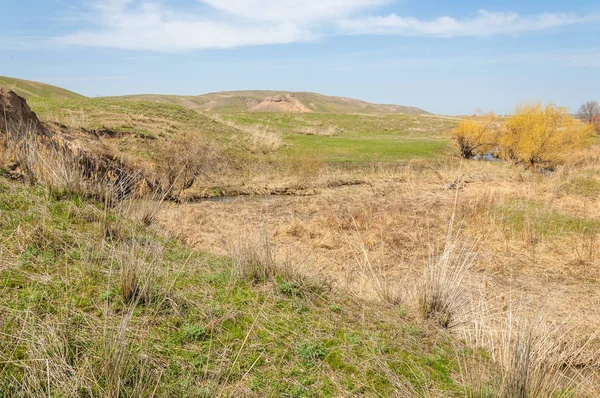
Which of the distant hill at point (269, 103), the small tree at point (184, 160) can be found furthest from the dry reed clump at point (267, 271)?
the distant hill at point (269, 103)

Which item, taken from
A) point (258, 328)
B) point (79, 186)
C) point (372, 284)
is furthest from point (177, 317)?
point (79, 186)

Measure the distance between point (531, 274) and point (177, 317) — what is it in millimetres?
7543

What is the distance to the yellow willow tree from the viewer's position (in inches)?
927

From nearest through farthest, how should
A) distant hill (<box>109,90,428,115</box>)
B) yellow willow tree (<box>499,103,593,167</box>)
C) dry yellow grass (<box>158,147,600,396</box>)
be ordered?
dry yellow grass (<box>158,147,600,396</box>) < yellow willow tree (<box>499,103,593,167</box>) < distant hill (<box>109,90,428,115</box>)

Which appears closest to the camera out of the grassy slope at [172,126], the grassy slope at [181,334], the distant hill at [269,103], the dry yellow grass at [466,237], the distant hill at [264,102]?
the grassy slope at [181,334]

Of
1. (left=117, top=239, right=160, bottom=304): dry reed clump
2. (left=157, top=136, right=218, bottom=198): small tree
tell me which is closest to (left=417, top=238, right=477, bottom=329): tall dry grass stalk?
(left=117, top=239, right=160, bottom=304): dry reed clump

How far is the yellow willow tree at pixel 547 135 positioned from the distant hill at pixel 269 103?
8715cm

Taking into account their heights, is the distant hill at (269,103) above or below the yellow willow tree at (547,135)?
above

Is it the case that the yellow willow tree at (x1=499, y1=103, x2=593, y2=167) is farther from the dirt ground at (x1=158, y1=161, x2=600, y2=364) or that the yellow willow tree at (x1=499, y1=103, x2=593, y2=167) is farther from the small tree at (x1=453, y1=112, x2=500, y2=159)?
the dirt ground at (x1=158, y1=161, x2=600, y2=364)

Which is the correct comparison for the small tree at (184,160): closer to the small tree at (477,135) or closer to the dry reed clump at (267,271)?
the dry reed clump at (267,271)

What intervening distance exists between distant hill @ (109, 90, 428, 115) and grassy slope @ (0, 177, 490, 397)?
104 metres

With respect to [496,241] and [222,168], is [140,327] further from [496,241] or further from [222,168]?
[222,168]

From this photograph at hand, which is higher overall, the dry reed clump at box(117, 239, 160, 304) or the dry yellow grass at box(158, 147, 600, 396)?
the dry reed clump at box(117, 239, 160, 304)

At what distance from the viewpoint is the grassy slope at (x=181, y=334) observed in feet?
8.95
